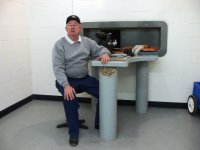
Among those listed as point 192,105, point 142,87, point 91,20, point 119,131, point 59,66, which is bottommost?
point 119,131

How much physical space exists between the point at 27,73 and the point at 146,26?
191 centimetres

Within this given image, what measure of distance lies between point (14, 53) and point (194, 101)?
250 centimetres

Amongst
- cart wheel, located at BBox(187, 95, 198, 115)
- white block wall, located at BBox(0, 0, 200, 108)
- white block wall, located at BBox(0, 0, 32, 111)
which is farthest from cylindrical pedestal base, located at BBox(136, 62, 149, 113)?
white block wall, located at BBox(0, 0, 32, 111)

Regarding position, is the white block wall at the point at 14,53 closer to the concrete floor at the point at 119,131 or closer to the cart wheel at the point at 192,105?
the concrete floor at the point at 119,131

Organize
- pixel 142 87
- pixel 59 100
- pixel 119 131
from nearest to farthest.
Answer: pixel 119 131 → pixel 142 87 → pixel 59 100

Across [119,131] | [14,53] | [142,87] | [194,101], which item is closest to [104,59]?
[119,131]

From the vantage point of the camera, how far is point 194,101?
9.81 ft

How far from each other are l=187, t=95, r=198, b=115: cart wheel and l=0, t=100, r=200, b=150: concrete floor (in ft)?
0.22

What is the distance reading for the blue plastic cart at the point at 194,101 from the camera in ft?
9.70

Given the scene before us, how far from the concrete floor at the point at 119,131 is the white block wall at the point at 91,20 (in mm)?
329

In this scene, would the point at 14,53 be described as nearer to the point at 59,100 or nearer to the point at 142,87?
the point at 59,100

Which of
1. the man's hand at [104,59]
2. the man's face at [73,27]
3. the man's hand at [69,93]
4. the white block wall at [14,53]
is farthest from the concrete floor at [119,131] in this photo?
the man's face at [73,27]

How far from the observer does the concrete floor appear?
232 cm

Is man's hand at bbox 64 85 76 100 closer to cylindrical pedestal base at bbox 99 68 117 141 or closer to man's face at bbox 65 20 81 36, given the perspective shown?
cylindrical pedestal base at bbox 99 68 117 141
